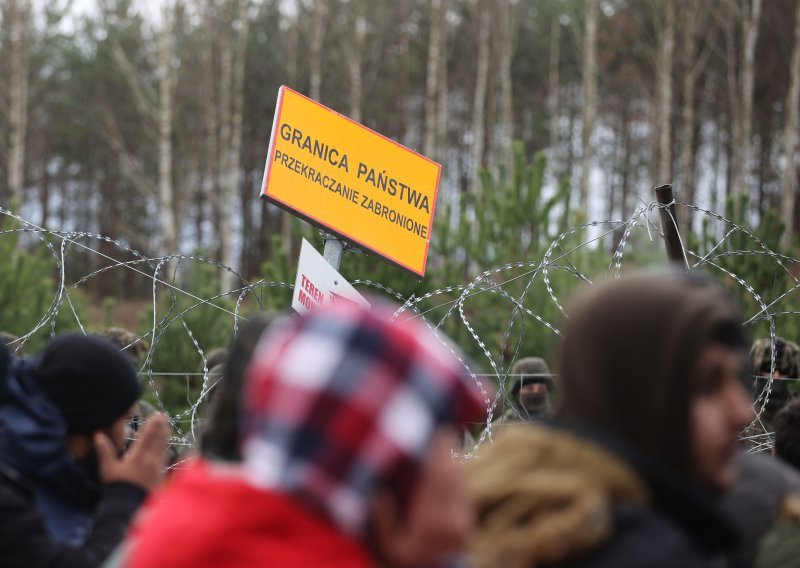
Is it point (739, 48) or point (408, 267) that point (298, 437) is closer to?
point (408, 267)

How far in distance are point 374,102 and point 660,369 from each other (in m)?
25.8

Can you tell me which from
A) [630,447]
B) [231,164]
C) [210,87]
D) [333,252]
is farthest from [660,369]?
[210,87]

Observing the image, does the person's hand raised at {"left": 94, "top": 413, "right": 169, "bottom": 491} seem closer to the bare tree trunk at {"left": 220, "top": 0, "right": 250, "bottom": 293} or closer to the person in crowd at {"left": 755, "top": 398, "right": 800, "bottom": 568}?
the person in crowd at {"left": 755, "top": 398, "right": 800, "bottom": 568}

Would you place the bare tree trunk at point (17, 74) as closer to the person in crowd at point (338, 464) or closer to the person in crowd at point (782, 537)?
the person in crowd at point (782, 537)

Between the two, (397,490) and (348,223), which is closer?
(397,490)

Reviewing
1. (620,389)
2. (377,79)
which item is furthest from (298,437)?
(377,79)

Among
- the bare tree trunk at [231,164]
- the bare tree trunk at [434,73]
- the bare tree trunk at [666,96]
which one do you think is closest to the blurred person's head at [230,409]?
the bare tree trunk at [231,164]

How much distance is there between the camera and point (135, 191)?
33.7 meters

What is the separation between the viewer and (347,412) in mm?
1021

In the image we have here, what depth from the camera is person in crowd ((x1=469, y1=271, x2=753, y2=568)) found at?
1.26 meters

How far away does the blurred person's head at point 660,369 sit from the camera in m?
1.29

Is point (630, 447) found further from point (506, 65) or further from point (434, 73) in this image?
point (506, 65)

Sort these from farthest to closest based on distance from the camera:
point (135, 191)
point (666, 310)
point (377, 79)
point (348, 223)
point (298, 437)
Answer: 1. point (135, 191)
2. point (377, 79)
3. point (348, 223)
4. point (666, 310)
5. point (298, 437)

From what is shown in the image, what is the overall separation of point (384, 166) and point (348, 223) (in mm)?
353
